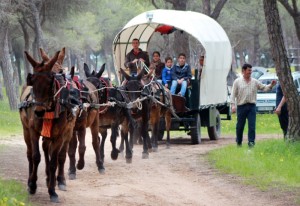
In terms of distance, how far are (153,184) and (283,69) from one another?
17.3 feet

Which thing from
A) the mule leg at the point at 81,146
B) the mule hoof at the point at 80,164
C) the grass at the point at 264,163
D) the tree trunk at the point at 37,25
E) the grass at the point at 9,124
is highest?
the tree trunk at the point at 37,25

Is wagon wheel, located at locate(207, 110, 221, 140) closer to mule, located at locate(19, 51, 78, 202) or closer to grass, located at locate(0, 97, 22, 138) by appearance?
grass, located at locate(0, 97, 22, 138)

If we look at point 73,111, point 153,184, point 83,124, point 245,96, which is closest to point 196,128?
point 245,96

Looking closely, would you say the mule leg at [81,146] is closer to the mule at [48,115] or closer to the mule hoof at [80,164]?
the mule hoof at [80,164]

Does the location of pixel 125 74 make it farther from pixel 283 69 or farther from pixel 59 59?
Result: pixel 59 59

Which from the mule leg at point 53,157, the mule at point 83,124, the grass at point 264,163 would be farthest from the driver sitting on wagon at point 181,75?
the mule leg at point 53,157

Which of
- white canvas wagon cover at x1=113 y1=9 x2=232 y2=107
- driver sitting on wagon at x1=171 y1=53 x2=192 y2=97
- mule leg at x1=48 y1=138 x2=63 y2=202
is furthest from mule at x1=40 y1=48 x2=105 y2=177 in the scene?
white canvas wagon cover at x1=113 y1=9 x2=232 y2=107

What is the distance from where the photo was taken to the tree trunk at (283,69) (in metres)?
17.7

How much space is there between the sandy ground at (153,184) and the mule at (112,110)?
446 millimetres

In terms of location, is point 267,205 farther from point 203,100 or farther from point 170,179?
point 203,100

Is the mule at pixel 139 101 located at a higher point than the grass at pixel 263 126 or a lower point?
higher

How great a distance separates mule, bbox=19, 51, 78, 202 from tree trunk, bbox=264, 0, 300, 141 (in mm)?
6542

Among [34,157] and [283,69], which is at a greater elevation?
[283,69]

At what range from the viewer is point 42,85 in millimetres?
11367
